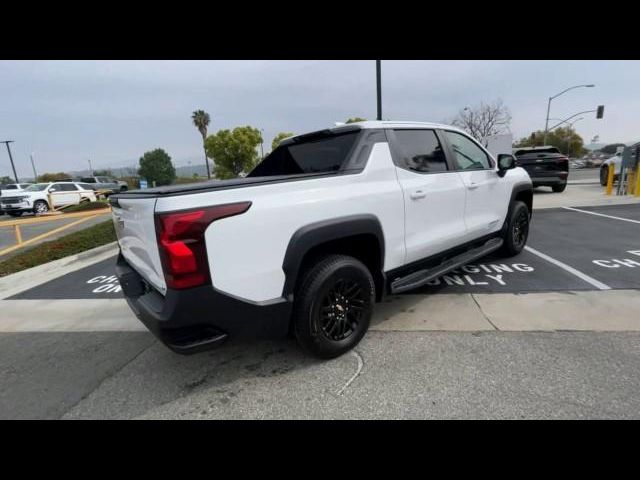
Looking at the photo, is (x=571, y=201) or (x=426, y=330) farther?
(x=571, y=201)

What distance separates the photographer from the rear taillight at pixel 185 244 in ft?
6.14

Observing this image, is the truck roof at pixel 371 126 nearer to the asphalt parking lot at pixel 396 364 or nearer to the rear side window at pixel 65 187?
the asphalt parking lot at pixel 396 364

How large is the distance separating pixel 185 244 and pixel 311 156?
2071mm

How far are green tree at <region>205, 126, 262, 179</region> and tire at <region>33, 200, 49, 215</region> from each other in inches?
914

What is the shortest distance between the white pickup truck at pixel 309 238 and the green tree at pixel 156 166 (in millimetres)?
78527

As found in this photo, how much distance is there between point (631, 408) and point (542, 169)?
39.0 feet

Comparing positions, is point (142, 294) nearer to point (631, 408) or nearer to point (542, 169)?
point (631, 408)

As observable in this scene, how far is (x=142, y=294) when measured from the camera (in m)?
2.48

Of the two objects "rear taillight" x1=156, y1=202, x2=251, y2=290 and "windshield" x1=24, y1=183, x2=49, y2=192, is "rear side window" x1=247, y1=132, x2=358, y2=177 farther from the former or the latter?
"windshield" x1=24, y1=183, x2=49, y2=192

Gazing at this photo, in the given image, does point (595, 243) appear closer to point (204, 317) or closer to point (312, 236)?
point (312, 236)

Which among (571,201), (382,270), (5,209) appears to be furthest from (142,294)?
(5,209)

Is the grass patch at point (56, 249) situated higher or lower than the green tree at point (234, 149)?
lower

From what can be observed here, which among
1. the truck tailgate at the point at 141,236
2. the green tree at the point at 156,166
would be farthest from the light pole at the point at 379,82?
the green tree at the point at 156,166

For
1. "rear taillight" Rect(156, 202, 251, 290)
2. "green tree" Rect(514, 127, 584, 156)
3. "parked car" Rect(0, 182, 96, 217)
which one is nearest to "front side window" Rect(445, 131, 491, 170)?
"rear taillight" Rect(156, 202, 251, 290)
